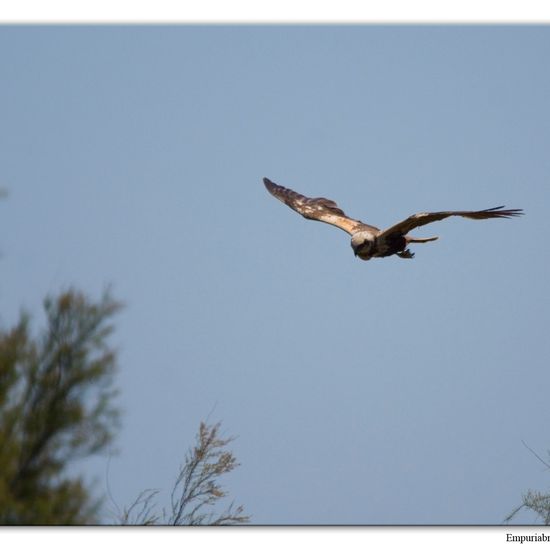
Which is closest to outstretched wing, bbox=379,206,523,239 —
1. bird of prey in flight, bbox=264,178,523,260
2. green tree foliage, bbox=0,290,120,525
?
bird of prey in flight, bbox=264,178,523,260

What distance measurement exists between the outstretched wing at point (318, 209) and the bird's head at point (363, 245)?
0.23 m

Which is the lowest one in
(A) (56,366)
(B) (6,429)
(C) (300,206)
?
(B) (6,429)

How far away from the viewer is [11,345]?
506cm

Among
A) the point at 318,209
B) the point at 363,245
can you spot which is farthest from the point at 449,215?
the point at 318,209

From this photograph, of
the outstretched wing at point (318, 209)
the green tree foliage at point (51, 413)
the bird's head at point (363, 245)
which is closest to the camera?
the green tree foliage at point (51, 413)

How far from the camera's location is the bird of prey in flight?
6691 mm

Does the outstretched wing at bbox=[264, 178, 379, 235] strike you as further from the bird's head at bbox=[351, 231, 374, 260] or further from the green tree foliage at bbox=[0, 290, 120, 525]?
the green tree foliage at bbox=[0, 290, 120, 525]

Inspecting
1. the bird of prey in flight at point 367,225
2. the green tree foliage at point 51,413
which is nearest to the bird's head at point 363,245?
the bird of prey in flight at point 367,225

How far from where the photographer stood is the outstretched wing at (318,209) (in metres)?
8.34

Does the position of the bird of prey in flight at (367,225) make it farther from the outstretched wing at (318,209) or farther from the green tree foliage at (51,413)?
the green tree foliage at (51,413)

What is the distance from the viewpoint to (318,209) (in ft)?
29.1
